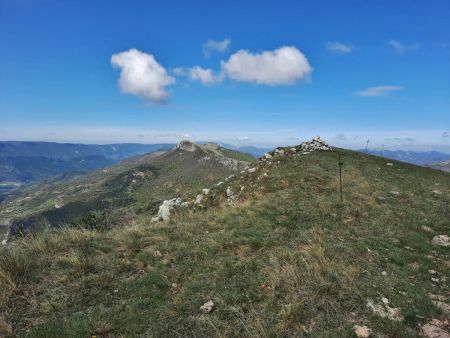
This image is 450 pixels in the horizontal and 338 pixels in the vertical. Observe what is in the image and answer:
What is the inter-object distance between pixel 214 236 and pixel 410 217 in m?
10.2

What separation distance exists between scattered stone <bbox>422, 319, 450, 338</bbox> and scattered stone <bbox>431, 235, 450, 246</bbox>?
6235mm

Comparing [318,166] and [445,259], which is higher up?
[318,166]

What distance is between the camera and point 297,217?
13695 millimetres

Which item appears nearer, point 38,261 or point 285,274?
point 285,274

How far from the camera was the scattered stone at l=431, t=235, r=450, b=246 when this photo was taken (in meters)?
11.6

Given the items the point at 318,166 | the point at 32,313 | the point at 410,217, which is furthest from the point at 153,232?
the point at 318,166

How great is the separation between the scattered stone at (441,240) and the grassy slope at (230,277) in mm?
309

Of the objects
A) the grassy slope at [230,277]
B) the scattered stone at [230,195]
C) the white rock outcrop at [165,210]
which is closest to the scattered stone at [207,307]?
the grassy slope at [230,277]

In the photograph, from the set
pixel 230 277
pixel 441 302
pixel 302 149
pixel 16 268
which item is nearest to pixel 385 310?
pixel 441 302

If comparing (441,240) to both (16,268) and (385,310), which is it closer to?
(385,310)

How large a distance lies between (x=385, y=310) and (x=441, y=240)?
710 centimetres

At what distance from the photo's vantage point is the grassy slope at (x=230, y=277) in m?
6.19

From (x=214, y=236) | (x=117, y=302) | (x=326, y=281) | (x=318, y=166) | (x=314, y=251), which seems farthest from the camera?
(x=318, y=166)

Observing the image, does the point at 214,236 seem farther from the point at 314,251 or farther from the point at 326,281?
the point at 326,281
